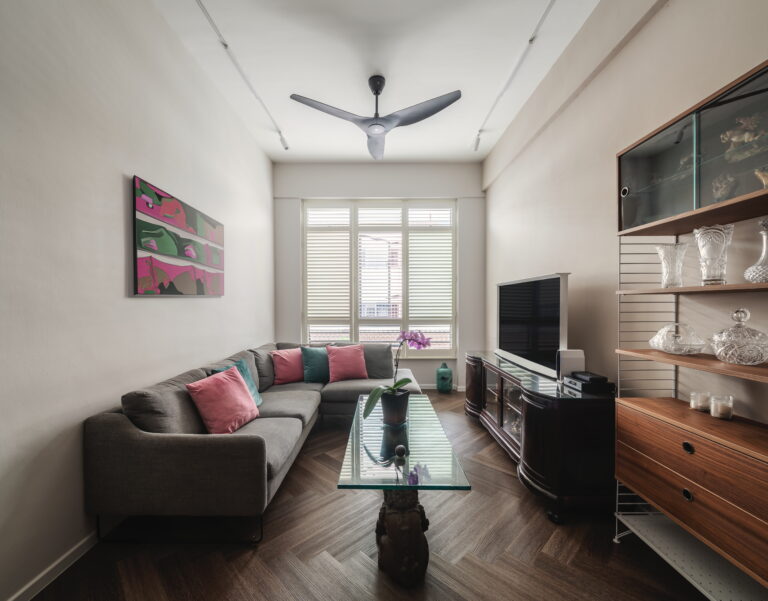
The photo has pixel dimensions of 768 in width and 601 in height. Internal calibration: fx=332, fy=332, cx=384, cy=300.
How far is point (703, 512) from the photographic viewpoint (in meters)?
1.22

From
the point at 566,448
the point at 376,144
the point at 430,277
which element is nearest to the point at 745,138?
the point at 566,448

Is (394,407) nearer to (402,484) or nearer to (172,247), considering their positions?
(402,484)

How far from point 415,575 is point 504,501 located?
0.90 metres

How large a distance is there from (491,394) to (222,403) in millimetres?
2312

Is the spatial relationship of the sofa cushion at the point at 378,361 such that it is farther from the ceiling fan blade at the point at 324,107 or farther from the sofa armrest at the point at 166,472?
the ceiling fan blade at the point at 324,107

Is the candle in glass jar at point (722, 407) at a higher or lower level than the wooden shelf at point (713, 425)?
higher

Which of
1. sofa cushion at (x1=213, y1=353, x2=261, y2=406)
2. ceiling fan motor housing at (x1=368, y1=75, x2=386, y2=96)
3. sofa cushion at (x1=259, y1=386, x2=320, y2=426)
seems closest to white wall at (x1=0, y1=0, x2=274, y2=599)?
sofa cushion at (x1=213, y1=353, x2=261, y2=406)

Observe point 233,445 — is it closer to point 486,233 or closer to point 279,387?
point 279,387

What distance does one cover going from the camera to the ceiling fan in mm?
2443

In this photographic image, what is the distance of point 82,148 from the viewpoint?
1.67 metres

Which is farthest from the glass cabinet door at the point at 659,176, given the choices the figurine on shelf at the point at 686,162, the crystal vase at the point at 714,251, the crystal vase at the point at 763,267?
the crystal vase at the point at 763,267

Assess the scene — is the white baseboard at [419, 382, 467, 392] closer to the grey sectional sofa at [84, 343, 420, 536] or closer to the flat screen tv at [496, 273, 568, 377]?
the flat screen tv at [496, 273, 568, 377]

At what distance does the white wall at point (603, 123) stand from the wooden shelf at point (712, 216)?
165 mm

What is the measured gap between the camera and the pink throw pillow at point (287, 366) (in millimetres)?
3494
